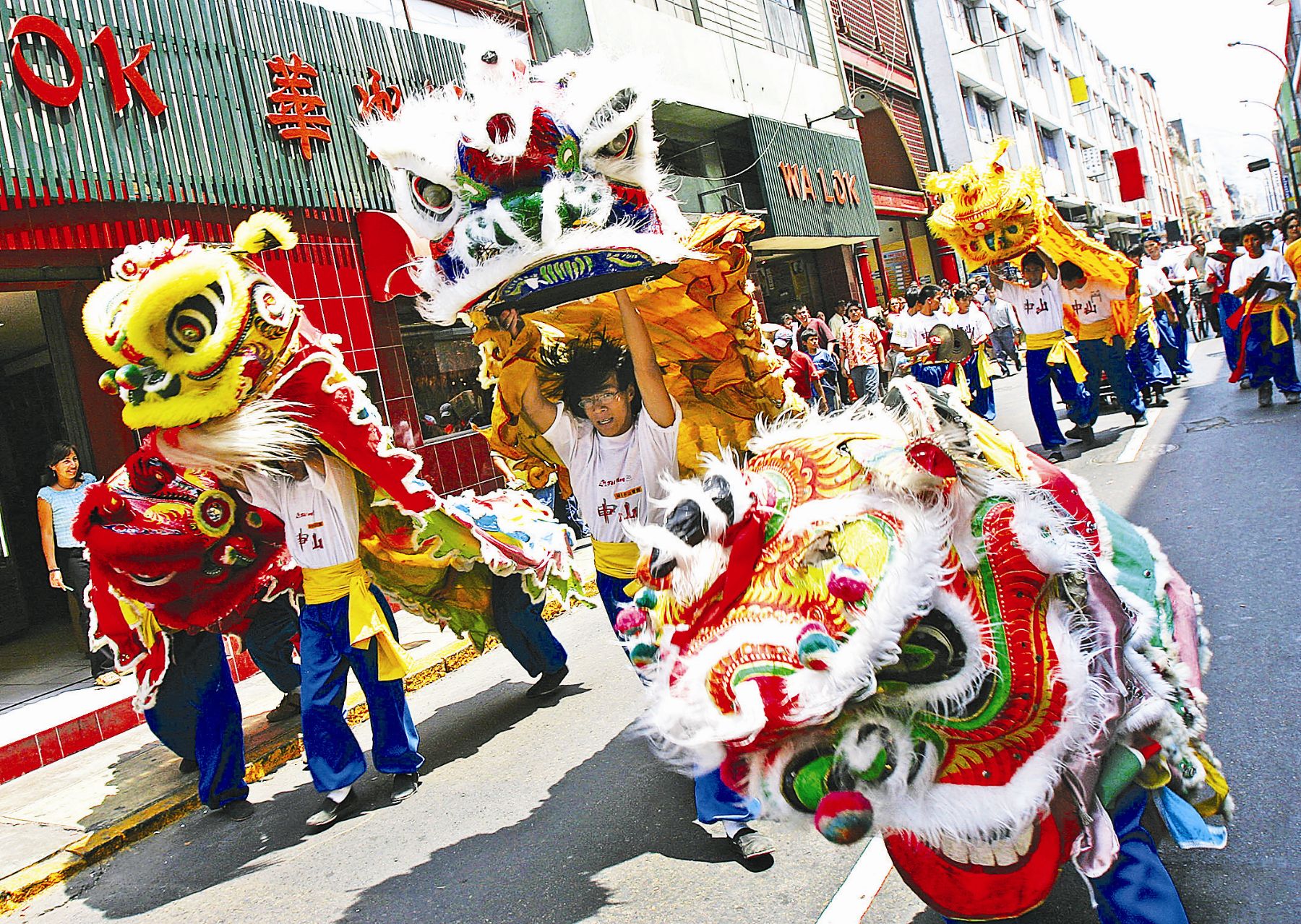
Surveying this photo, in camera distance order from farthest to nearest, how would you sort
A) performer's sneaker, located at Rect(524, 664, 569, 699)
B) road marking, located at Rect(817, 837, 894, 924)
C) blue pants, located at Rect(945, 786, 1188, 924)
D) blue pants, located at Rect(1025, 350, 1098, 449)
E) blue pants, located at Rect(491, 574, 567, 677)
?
blue pants, located at Rect(1025, 350, 1098, 449) < performer's sneaker, located at Rect(524, 664, 569, 699) < blue pants, located at Rect(491, 574, 567, 677) < road marking, located at Rect(817, 837, 894, 924) < blue pants, located at Rect(945, 786, 1188, 924)

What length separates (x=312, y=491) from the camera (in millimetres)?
4145

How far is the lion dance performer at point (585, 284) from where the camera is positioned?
110 inches

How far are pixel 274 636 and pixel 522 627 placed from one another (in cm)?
127

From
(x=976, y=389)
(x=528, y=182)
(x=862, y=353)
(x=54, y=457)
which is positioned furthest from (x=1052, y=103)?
(x=528, y=182)

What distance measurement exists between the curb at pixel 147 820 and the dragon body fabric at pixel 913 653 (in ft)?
10.4

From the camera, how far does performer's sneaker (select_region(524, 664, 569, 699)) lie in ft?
17.6

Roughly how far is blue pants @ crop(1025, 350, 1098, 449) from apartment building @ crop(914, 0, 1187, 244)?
14871 millimetres

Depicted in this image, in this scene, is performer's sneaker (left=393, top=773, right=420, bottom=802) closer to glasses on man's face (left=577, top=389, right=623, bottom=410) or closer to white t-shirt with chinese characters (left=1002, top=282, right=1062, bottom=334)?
glasses on man's face (left=577, top=389, right=623, bottom=410)

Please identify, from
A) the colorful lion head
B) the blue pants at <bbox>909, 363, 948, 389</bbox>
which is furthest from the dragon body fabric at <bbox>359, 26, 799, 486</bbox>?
the blue pants at <bbox>909, 363, 948, 389</bbox>

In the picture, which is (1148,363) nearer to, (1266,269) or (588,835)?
(1266,269)

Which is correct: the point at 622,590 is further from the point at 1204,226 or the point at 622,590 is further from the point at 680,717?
the point at 1204,226

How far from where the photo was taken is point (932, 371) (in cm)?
1050

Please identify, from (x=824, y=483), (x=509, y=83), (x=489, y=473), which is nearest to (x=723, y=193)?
(x=489, y=473)

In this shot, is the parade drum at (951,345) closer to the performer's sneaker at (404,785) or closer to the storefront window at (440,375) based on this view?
the storefront window at (440,375)
